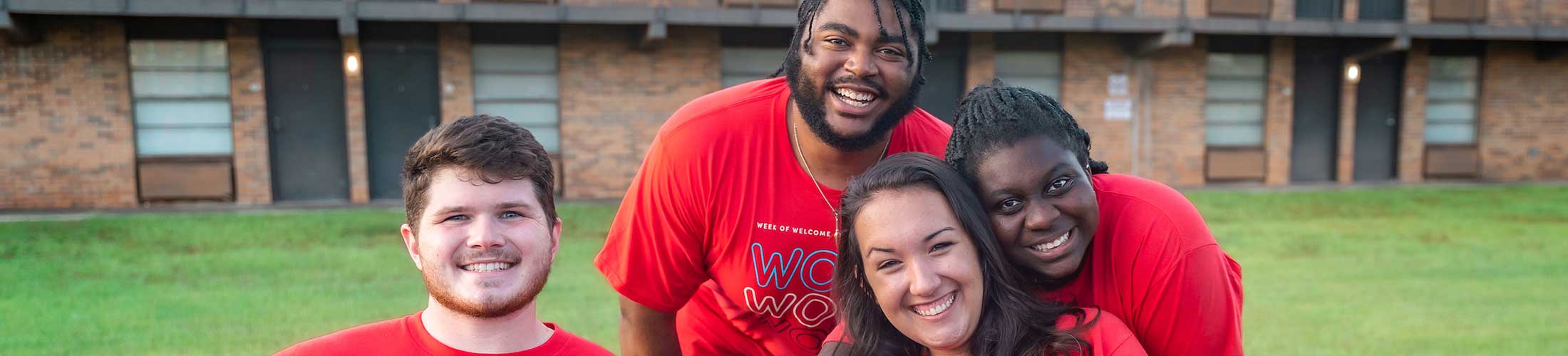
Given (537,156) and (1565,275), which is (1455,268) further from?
(537,156)

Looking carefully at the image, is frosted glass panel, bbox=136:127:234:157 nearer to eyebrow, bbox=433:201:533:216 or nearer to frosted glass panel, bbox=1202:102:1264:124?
eyebrow, bbox=433:201:533:216

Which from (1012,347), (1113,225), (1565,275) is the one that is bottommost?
(1565,275)

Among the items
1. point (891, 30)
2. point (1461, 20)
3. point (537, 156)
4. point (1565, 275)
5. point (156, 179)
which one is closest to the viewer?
point (537, 156)

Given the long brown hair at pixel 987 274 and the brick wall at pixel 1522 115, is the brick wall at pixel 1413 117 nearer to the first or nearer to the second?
the brick wall at pixel 1522 115

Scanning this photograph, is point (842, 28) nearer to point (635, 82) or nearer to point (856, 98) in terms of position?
point (856, 98)

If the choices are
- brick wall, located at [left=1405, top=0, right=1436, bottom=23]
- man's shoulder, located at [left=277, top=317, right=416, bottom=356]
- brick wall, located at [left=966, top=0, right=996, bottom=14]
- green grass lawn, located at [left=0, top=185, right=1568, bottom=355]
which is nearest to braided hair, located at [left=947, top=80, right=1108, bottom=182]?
man's shoulder, located at [left=277, top=317, right=416, bottom=356]

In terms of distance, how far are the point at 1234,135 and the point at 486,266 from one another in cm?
1901

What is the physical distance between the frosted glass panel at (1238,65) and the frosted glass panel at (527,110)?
38.8ft

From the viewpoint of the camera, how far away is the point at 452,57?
15383mm

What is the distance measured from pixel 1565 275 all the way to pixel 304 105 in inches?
615

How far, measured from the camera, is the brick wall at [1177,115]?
18.1 metres

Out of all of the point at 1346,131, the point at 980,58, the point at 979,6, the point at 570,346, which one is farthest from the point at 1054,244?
the point at 1346,131

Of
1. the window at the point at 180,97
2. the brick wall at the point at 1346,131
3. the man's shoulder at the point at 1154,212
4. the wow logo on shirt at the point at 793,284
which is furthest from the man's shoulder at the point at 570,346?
the brick wall at the point at 1346,131

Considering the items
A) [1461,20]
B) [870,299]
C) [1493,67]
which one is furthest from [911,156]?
[1493,67]
